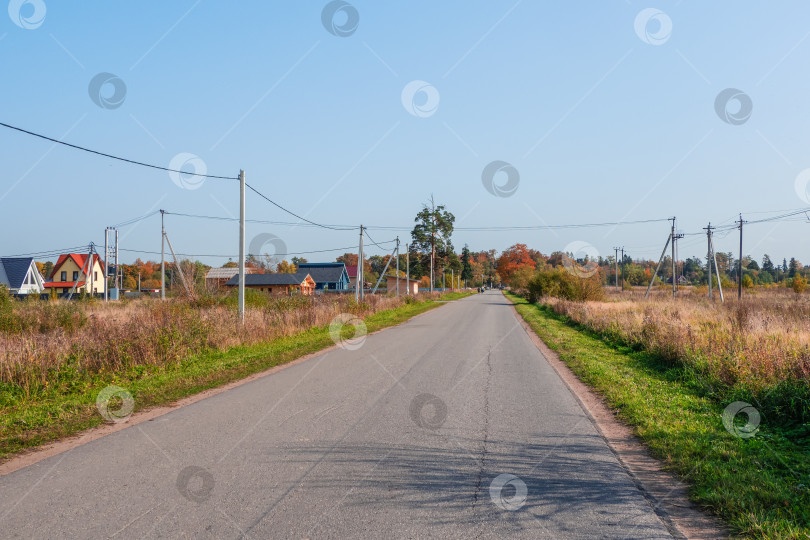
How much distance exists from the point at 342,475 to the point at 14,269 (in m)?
64.8

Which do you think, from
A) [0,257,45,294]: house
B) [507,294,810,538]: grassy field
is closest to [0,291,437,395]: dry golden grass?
[507,294,810,538]: grassy field

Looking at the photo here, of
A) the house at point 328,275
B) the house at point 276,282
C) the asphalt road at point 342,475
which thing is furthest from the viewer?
the house at point 328,275

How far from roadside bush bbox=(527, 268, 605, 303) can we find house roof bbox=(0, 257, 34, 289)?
175ft

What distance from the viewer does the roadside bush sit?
40.5 metres

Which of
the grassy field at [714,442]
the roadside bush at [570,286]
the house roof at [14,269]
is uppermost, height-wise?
the house roof at [14,269]

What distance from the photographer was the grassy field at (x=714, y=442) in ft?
13.5

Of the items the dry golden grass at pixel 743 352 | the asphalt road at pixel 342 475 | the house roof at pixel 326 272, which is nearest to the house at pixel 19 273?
the house roof at pixel 326 272

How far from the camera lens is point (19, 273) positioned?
5478 cm

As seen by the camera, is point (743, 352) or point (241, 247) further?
point (241, 247)

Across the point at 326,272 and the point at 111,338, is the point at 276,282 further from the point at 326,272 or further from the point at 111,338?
the point at 111,338

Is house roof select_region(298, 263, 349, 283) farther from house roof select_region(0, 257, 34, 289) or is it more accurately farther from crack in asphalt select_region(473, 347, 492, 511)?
crack in asphalt select_region(473, 347, 492, 511)

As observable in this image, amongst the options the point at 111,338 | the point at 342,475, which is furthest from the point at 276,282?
the point at 342,475

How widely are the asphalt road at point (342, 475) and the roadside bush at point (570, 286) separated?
33.9 metres

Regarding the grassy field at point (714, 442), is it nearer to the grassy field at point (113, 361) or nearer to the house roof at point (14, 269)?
the grassy field at point (113, 361)
